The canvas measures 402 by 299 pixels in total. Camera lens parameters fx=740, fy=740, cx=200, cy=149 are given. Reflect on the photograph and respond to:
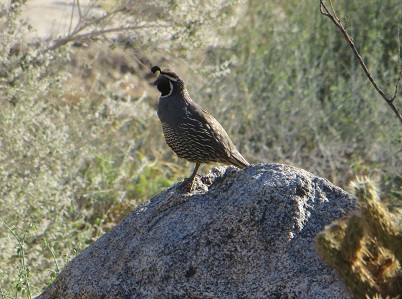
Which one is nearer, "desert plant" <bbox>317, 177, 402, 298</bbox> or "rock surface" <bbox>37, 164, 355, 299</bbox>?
"desert plant" <bbox>317, 177, 402, 298</bbox>

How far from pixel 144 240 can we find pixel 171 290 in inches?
14.2

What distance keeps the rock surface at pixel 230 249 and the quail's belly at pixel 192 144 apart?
3.29ft

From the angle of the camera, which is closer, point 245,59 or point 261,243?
point 261,243

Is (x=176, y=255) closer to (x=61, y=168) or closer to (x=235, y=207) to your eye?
(x=235, y=207)

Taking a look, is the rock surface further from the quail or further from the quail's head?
the quail's head

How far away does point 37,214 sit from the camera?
18.2 feet

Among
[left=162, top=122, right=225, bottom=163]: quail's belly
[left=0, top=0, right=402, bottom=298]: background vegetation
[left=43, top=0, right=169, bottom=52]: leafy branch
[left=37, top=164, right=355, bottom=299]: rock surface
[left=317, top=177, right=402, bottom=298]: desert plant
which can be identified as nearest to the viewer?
A: [left=317, top=177, right=402, bottom=298]: desert plant

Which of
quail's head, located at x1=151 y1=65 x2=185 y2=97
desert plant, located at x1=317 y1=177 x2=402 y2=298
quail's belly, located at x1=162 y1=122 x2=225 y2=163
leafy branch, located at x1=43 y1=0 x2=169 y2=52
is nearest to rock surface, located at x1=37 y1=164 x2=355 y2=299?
desert plant, located at x1=317 y1=177 x2=402 y2=298

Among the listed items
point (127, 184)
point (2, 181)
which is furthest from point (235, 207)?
point (127, 184)

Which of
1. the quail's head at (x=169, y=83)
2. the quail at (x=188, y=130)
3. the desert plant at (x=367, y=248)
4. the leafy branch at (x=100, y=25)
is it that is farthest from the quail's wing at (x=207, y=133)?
the desert plant at (x=367, y=248)

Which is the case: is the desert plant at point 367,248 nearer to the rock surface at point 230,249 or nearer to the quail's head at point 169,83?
the rock surface at point 230,249

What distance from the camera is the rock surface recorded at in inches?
114

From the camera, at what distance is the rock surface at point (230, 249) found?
2885mm

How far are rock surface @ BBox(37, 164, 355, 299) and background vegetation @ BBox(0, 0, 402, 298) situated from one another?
741mm
